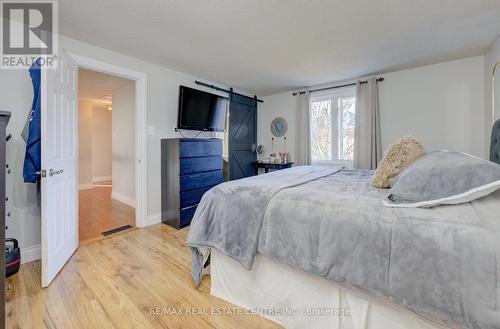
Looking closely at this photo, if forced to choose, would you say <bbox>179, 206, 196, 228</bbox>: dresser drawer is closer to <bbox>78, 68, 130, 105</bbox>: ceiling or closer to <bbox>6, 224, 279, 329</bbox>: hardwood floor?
<bbox>6, 224, 279, 329</bbox>: hardwood floor

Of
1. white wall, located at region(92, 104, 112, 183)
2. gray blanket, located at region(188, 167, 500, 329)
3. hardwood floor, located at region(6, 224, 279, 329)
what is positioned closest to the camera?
gray blanket, located at region(188, 167, 500, 329)

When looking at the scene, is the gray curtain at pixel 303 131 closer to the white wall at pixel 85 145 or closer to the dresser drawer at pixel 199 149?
the dresser drawer at pixel 199 149

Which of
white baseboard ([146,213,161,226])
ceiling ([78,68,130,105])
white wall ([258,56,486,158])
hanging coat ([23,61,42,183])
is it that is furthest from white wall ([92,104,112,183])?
white wall ([258,56,486,158])

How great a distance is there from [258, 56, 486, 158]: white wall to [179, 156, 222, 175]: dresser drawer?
9.32ft

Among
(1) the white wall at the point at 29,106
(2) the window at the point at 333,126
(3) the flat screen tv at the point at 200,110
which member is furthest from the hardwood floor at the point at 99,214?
(2) the window at the point at 333,126

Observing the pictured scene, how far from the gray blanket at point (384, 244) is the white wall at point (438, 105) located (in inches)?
106

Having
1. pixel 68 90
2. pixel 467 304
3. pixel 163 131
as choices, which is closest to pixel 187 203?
pixel 163 131

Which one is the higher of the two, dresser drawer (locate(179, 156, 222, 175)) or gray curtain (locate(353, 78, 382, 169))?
gray curtain (locate(353, 78, 382, 169))

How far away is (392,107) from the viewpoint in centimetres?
354

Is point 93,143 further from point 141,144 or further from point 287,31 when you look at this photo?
point 287,31

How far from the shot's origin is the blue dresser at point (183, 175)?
3.01m

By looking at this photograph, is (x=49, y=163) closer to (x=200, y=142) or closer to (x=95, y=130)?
(x=200, y=142)

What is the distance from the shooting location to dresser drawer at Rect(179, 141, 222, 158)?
300 cm

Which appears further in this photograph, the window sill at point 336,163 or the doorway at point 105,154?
the window sill at point 336,163
